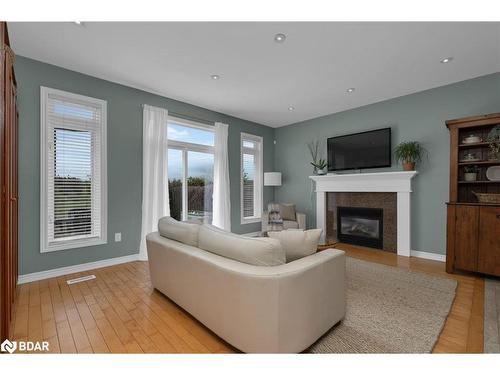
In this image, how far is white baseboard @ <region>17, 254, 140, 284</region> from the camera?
275cm

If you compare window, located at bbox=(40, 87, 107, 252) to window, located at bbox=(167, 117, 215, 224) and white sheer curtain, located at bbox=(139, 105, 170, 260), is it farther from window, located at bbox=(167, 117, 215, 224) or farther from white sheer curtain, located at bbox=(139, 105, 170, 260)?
window, located at bbox=(167, 117, 215, 224)

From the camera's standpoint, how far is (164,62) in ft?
9.32

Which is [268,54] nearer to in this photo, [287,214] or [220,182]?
[220,182]

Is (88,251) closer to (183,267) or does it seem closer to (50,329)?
(50,329)

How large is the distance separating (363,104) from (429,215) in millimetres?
2207

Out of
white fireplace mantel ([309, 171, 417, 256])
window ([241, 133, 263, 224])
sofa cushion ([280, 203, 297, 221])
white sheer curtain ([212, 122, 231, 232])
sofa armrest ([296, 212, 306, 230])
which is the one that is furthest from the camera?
window ([241, 133, 263, 224])

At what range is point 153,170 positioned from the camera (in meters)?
3.73

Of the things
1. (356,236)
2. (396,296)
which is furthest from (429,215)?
(396,296)

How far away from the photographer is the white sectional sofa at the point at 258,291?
1336 millimetres

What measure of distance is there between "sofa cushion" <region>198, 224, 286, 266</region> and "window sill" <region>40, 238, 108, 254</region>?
7.82 feet

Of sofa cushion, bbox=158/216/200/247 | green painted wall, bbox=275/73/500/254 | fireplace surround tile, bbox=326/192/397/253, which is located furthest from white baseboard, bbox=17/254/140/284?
green painted wall, bbox=275/73/500/254

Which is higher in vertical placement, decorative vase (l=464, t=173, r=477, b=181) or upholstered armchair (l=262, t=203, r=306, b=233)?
decorative vase (l=464, t=173, r=477, b=181)

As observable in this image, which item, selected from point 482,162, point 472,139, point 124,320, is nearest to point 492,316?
point 482,162

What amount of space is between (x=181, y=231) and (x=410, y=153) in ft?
12.1
